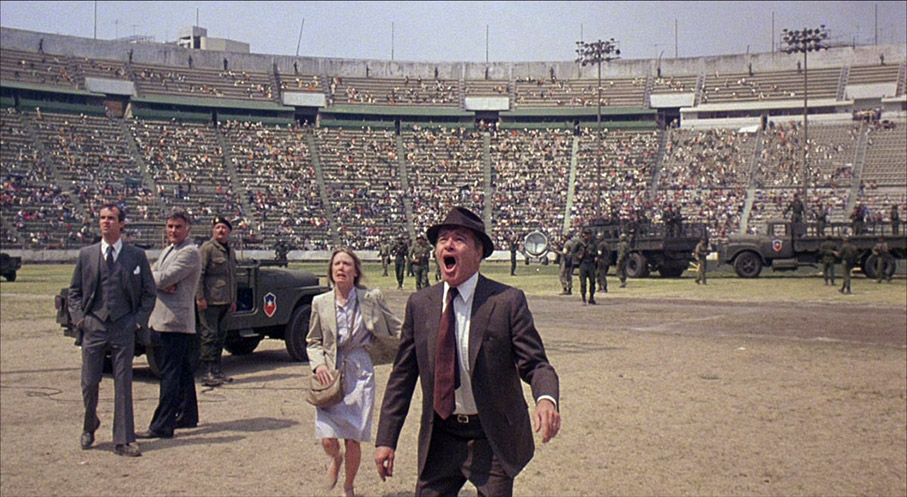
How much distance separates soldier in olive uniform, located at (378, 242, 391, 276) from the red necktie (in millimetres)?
6177

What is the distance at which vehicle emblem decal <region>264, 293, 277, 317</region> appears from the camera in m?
13.2

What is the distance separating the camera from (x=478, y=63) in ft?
237

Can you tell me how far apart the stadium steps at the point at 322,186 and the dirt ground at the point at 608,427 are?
138 centimetres

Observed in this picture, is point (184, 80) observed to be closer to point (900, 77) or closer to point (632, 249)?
point (632, 249)

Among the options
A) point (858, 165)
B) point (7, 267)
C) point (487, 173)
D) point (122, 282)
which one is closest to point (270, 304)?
point (487, 173)

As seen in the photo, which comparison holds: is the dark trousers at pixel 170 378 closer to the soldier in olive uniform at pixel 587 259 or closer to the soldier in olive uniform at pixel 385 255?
the soldier in olive uniform at pixel 385 255

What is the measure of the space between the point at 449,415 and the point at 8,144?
57511mm

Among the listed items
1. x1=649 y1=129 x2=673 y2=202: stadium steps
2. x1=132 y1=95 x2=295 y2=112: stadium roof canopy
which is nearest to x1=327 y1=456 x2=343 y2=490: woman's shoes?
x1=649 y1=129 x2=673 y2=202: stadium steps

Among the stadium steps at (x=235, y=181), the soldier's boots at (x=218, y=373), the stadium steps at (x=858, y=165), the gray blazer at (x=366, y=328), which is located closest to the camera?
the gray blazer at (x=366, y=328)

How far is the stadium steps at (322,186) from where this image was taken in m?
8.50

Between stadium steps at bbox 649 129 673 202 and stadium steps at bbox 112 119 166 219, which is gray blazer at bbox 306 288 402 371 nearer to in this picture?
stadium steps at bbox 112 119 166 219

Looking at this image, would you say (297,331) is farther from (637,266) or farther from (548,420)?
(637,266)

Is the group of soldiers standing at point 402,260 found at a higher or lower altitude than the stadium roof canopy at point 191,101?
lower

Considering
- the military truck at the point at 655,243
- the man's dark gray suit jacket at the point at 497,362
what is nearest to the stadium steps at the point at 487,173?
the man's dark gray suit jacket at the point at 497,362
